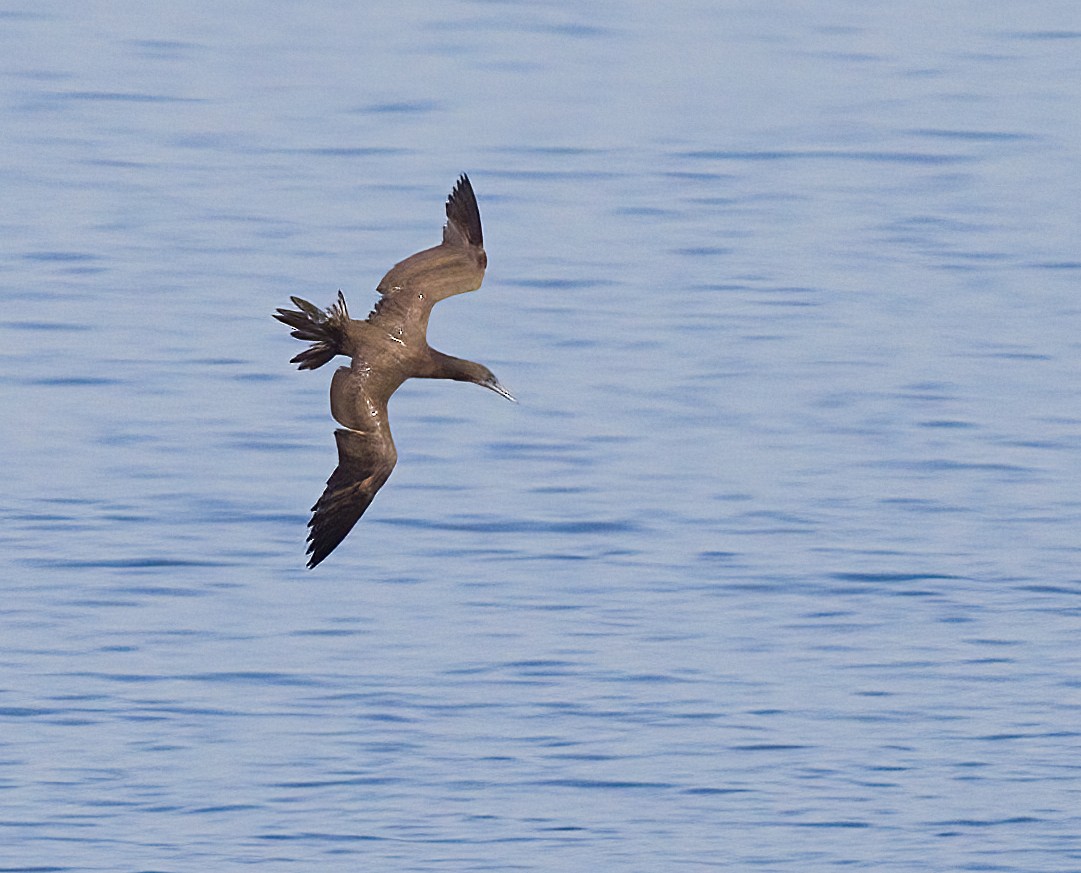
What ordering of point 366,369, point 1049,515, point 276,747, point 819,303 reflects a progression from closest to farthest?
1. point 366,369
2. point 276,747
3. point 1049,515
4. point 819,303

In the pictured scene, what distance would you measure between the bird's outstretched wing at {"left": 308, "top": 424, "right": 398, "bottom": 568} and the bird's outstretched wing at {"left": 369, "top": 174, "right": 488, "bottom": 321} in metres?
0.53

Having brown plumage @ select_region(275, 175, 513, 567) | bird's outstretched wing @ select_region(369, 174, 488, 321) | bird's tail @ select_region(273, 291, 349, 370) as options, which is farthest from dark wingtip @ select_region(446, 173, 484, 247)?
bird's tail @ select_region(273, 291, 349, 370)

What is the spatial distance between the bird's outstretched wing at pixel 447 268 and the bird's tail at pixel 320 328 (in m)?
0.30

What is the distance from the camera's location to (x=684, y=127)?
26469 mm

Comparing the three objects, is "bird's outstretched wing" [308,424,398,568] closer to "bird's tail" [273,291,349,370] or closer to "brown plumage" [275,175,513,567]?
"brown plumage" [275,175,513,567]

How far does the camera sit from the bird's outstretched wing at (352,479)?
37.0 feet

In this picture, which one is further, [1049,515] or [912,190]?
[912,190]

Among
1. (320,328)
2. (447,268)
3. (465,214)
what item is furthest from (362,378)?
(465,214)

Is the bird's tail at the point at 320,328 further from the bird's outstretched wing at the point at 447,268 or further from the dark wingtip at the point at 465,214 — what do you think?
the dark wingtip at the point at 465,214

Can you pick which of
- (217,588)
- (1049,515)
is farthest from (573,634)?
(1049,515)

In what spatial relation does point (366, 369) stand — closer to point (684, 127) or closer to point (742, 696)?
point (742, 696)

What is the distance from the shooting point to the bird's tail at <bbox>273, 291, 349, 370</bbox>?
11.0 m

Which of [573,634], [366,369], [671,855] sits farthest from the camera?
[573,634]

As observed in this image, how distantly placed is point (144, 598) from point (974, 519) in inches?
188
